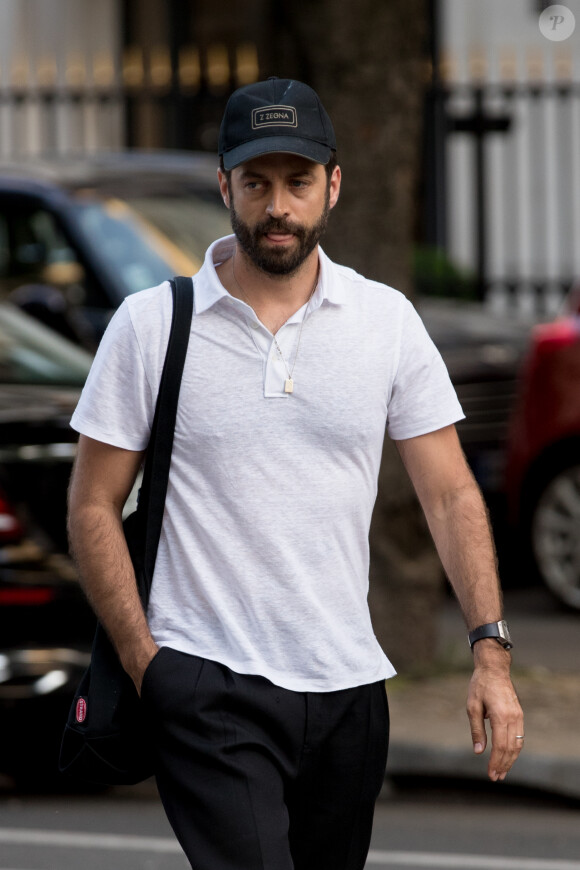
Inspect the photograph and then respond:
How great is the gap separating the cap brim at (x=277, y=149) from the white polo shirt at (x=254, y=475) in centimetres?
25

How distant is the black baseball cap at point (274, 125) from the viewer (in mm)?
3078

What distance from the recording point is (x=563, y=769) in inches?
228

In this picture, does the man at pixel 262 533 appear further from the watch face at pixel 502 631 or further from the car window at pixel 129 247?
Result: the car window at pixel 129 247

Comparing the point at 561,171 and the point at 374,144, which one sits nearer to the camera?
the point at 374,144

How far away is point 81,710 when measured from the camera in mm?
3145

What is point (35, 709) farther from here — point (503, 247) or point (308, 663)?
point (503, 247)

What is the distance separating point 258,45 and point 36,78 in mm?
2939

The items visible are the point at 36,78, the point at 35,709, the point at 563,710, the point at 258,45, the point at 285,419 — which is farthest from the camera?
the point at 258,45

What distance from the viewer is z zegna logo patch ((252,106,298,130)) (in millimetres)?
A: 3090

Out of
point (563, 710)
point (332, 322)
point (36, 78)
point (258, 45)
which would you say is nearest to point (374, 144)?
point (563, 710)

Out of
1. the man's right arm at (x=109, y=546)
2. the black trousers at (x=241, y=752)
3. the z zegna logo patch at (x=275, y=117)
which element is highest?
the z zegna logo patch at (x=275, y=117)

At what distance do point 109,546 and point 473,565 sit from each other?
68 cm

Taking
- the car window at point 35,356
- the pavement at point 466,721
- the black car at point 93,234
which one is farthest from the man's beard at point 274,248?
the black car at point 93,234

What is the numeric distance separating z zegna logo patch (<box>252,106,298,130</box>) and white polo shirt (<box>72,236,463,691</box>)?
315 mm
